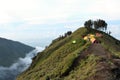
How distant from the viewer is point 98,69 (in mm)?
53312

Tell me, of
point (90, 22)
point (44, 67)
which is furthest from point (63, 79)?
point (90, 22)

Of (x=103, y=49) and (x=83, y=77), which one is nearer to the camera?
(x=83, y=77)

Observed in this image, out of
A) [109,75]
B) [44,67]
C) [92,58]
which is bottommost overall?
[109,75]

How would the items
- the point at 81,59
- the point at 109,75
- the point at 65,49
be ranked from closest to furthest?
the point at 109,75 → the point at 81,59 → the point at 65,49

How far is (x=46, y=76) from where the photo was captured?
213 feet

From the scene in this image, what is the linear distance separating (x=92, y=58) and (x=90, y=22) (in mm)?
85584

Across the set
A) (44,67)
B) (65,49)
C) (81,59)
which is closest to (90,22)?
(65,49)

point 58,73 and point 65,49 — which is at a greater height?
point 65,49

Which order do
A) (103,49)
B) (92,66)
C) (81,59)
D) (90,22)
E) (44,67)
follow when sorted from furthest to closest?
1. (90,22)
2. (44,67)
3. (103,49)
4. (81,59)
5. (92,66)

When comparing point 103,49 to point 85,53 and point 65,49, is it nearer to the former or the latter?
point 85,53

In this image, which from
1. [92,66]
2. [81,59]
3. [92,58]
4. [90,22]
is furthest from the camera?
[90,22]

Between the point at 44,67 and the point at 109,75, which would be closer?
the point at 109,75

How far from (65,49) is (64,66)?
2293 centimetres

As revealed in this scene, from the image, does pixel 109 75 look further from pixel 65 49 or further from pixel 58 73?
pixel 65 49
